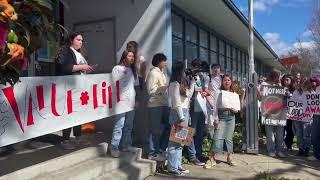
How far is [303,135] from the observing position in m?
8.67

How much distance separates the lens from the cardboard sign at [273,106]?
846 cm

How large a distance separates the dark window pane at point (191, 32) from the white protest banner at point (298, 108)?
158 inches

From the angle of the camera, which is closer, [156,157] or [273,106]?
[156,157]

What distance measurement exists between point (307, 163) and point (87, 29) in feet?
16.2

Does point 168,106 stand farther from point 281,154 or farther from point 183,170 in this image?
point 281,154

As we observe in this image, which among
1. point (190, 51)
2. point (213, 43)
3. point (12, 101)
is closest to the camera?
point (12, 101)

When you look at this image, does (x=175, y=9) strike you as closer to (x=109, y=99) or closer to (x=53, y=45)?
(x=109, y=99)

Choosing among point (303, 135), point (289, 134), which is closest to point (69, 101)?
point (303, 135)

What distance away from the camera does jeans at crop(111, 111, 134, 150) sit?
623cm

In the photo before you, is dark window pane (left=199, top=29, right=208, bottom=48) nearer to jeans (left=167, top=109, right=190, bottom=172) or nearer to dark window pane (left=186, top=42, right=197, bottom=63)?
dark window pane (left=186, top=42, right=197, bottom=63)

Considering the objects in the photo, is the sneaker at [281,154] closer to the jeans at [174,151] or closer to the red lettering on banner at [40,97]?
the jeans at [174,151]

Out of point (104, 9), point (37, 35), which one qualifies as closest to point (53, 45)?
point (37, 35)

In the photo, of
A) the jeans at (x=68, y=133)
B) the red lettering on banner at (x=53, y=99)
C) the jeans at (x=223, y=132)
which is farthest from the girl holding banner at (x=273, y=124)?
the red lettering on banner at (x=53, y=99)

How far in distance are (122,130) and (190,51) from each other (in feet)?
20.1
